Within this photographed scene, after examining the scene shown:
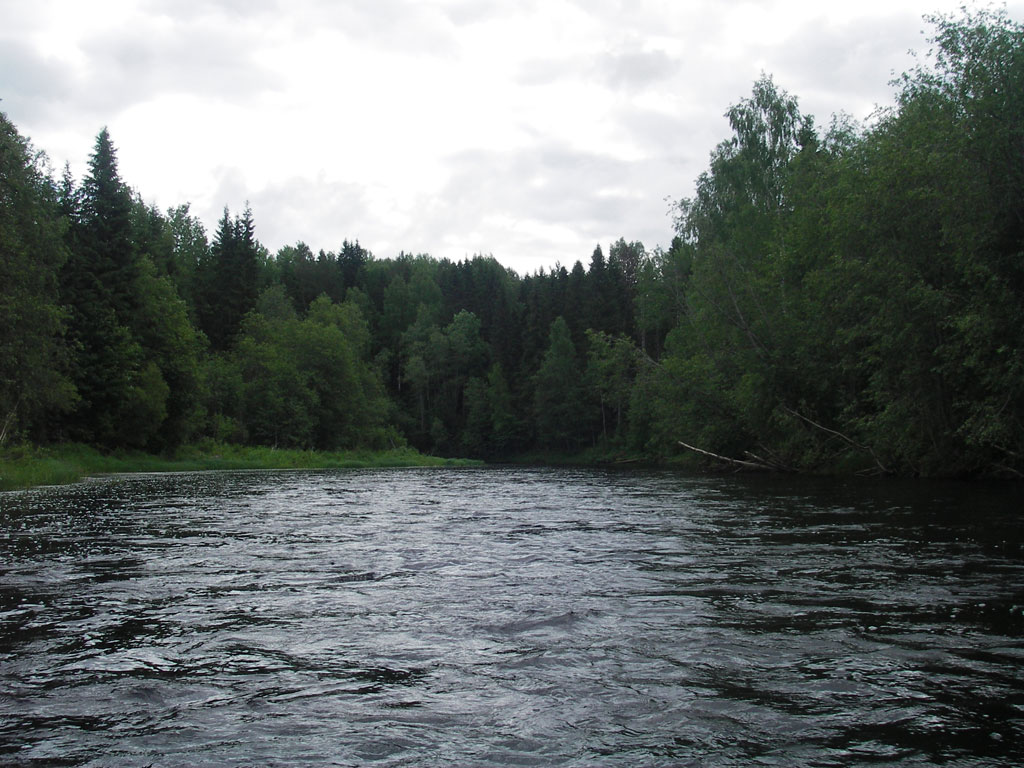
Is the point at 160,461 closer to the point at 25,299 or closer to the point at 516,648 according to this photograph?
the point at 25,299

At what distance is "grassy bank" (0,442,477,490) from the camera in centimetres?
2873

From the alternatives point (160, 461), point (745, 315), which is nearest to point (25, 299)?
point (160, 461)

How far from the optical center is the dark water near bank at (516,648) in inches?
176

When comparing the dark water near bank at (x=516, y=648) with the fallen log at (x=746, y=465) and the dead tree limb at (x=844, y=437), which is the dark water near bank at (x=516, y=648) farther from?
the fallen log at (x=746, y=465)

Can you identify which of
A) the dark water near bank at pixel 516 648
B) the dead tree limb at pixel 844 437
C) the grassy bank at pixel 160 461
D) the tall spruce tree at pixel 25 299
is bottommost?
the grassy bank at pixel 160 461

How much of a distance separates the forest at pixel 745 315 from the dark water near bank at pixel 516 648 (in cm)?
1312

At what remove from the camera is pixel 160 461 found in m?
44.3

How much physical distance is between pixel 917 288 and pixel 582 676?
21954 mm

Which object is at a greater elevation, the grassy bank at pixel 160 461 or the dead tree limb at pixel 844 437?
the dead tree limb at pixel 844 437

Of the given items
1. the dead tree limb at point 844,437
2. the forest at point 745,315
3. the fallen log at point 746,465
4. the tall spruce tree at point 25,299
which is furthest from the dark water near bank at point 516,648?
the fallen log at point 746,465

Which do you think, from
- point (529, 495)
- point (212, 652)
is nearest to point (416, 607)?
point (212, 652)

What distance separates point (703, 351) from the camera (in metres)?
43.8

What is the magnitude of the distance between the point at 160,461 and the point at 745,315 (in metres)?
32.0

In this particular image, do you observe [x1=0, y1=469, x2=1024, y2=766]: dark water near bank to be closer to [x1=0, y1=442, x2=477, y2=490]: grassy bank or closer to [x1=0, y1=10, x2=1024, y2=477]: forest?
[x1=0, y1=10, x2=1024, y2=477]: forest
